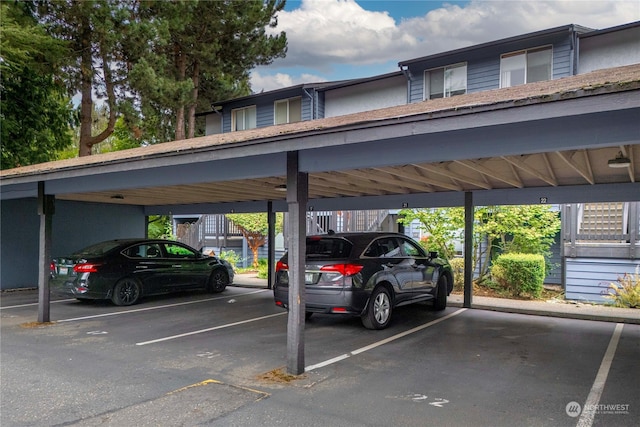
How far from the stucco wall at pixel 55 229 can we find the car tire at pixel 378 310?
9.50 meters

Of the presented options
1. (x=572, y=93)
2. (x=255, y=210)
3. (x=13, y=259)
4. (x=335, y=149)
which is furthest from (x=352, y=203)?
(x=13, y=259)

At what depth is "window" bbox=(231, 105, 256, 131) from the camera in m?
19.8

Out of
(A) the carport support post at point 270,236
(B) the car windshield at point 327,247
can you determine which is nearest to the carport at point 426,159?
(B) the car windshield at point 327,247

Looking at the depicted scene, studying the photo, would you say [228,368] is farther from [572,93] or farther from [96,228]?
[96,228]

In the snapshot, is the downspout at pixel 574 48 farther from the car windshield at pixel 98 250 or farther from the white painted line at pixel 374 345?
the car windshield at pixel 98 250

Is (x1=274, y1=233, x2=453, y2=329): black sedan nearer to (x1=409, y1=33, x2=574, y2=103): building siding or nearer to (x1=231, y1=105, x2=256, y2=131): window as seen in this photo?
(x1=409, y1=33, x2=574, y2=103): building siding

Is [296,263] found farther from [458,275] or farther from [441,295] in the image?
[458,275]

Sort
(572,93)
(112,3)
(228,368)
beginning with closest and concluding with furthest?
(572,93), (228,368), (112,3)

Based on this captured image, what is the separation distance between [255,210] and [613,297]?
9.14m

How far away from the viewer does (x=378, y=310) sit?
7.48 meters

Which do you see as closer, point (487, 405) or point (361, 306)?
point (487, 405)

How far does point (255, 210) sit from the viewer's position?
12.8m

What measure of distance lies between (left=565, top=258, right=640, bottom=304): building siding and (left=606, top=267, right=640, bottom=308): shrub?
1.24 feet

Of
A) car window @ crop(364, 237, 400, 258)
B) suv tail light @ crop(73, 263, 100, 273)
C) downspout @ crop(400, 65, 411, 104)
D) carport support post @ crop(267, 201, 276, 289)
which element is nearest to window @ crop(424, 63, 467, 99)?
downspout @ crop(400, 65, 411, 104)
